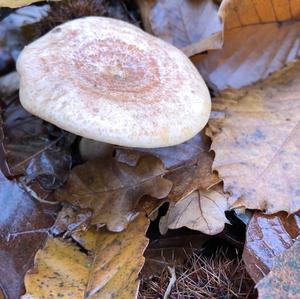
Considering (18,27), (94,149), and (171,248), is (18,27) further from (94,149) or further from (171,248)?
(171,248)

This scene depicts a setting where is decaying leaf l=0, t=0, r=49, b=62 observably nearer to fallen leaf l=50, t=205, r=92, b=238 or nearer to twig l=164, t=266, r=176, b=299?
fallen leaf l=50, t=205, r=92, b=238

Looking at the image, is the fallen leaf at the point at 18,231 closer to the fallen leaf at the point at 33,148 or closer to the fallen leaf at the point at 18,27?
the fallen leaf at the point at 33,148

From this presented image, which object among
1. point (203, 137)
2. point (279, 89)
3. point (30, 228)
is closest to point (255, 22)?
point (279, 89)

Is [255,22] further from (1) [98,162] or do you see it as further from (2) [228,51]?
(1) [98,162]

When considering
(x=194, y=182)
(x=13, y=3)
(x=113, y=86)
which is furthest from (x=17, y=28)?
(x=194, y=182)

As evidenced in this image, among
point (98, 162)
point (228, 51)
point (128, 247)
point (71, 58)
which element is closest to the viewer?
point (128, 247)
